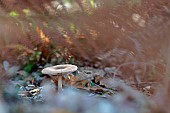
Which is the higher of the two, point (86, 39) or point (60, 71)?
point (86, 39)

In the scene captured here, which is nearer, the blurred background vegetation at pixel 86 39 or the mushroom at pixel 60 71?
the mushroom at pixel 60 71

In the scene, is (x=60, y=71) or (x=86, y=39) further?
(x=86, y=39)

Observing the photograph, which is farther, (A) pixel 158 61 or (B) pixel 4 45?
(B) pixel 4 45

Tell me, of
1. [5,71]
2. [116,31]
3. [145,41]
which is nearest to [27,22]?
[5,71]

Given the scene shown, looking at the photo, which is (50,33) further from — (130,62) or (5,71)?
(130,62)

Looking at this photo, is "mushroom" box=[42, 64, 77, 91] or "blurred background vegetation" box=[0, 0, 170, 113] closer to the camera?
"mushroom" box=[42, 64, 77, 91]

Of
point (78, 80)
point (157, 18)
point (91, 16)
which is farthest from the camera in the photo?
point (91, 16)

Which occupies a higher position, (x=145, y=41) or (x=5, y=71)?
(x=145, y=41)

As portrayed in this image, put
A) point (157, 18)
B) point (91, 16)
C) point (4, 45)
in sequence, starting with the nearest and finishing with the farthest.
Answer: point (157, 18), point (91, 16), point (4, 45)

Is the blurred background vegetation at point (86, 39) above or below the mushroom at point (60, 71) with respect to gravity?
above

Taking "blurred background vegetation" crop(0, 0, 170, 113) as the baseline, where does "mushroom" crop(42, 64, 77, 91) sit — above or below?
below
